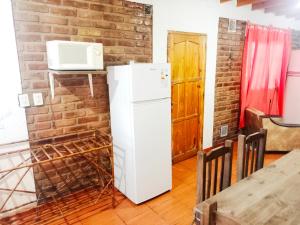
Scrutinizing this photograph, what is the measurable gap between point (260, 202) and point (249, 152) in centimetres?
68

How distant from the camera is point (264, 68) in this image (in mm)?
4348

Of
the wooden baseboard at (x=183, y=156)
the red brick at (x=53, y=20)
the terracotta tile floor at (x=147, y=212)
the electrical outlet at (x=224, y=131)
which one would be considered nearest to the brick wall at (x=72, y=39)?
the red brick at (x=53, y=20)

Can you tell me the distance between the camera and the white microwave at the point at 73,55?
2.05m

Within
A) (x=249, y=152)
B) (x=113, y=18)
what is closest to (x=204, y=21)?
(x=113, y=18)

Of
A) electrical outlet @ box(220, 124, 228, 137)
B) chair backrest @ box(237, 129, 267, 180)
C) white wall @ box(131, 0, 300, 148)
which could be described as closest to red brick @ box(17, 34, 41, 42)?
white wall @ box(131, 0, 300, 148)

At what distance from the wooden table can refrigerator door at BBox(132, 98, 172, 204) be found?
1.14 m

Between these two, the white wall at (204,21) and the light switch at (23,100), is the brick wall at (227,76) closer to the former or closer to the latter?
the white wall at (204,21)

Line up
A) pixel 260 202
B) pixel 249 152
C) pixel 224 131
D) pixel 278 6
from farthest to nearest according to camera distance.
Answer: pixel 224 131
pixel 278 6
pixel 249 152
pixel 260 202

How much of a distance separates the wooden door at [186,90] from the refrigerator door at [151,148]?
2.71ft

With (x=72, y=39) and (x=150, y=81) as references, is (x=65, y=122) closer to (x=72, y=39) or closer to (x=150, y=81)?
(x=72, y=39)

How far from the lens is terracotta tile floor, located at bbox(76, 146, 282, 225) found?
228cm

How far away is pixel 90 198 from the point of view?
2.67 meters

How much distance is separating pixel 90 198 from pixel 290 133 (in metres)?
3.28

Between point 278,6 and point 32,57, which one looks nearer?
point 32,57
